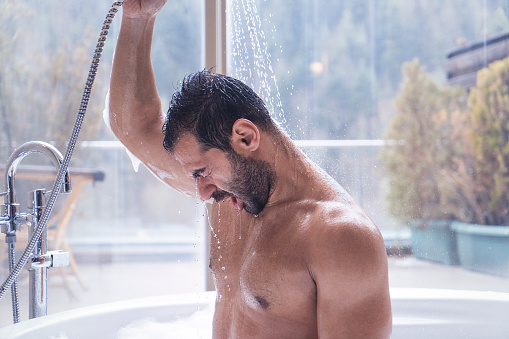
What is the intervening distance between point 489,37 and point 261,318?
3373 mm

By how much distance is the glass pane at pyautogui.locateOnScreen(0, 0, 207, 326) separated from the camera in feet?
8.21

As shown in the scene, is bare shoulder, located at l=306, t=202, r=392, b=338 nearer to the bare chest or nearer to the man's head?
the bare chest

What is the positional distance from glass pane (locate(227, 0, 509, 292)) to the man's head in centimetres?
220

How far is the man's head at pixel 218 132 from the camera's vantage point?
101 cm

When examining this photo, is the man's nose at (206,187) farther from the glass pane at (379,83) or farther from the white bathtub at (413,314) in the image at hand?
the glass pane at (379,83)

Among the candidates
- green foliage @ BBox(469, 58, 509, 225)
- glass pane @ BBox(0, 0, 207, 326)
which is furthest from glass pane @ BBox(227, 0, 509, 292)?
glass pane @ BBox(0, 0, 207, 326)

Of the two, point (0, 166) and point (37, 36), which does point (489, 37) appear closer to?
point (37, 36)

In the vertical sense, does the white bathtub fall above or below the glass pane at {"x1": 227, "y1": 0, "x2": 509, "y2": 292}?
below

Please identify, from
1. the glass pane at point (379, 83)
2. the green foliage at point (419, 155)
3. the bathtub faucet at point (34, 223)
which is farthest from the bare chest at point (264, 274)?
the green foliage at point (419, 155)

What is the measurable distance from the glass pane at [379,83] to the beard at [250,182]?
2160mm

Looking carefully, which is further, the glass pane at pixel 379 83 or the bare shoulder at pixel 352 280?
the glass pane at pixel 379 83

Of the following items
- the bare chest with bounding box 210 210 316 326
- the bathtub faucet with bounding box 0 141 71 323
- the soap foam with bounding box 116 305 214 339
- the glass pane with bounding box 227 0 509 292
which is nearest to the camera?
the bare chest with bounding box 210 210 316 326

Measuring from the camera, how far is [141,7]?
1.16 meters

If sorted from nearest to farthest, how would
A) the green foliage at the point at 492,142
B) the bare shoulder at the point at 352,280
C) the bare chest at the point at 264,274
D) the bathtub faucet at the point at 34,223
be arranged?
the bare shoulder at the point at 352,280, the bare chest at the point at 264,274, the bathtub faucet at the point at 34,223, the green foliage at the point at 492,142
